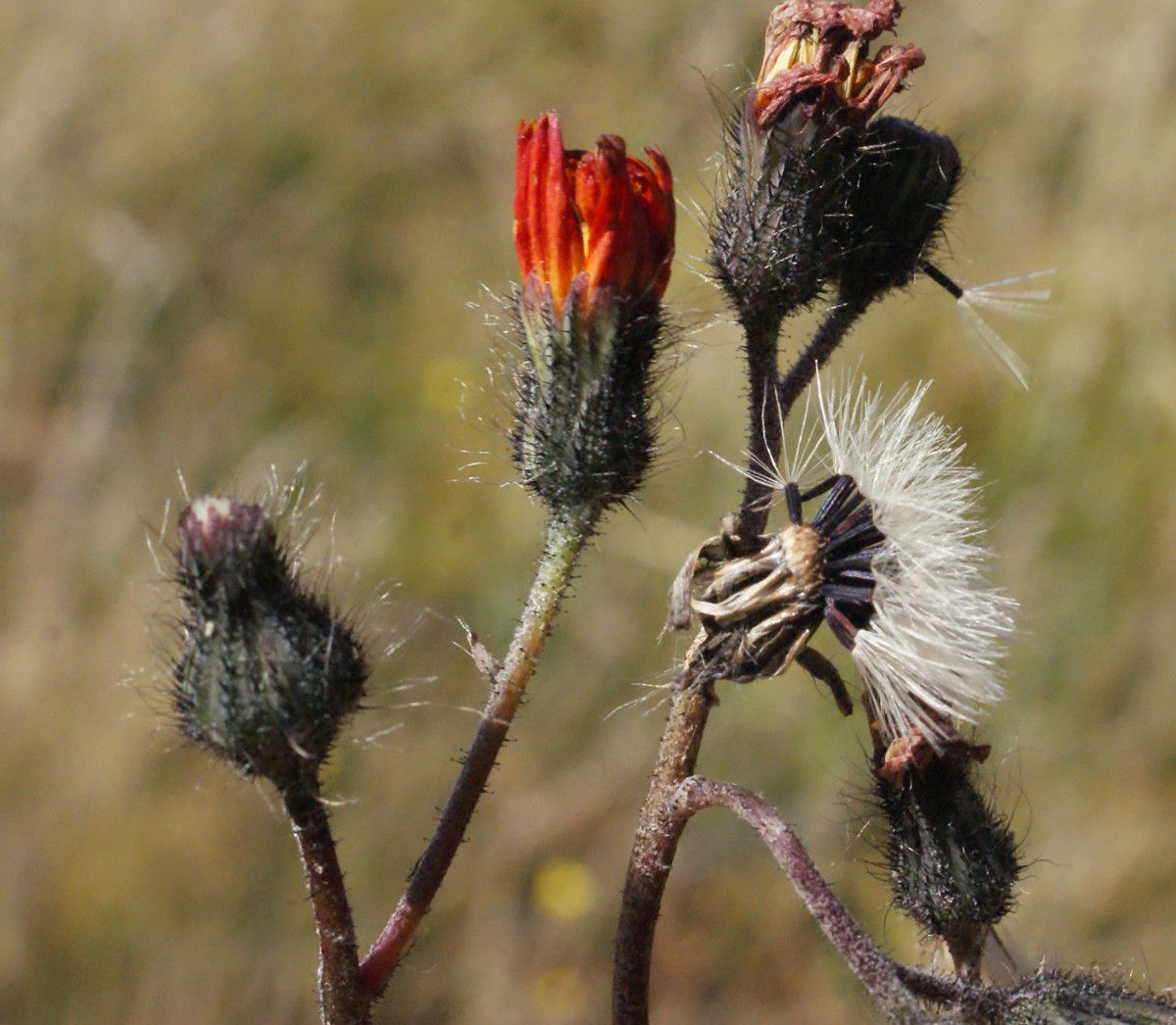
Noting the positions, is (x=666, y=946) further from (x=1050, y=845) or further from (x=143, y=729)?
(x=143, y=729)

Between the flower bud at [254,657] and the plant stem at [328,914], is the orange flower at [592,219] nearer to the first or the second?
the flower bud at [254,657]

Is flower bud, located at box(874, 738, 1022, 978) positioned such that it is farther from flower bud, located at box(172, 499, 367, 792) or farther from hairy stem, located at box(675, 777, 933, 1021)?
flower bud, located at box(172, 499, 367, 792)

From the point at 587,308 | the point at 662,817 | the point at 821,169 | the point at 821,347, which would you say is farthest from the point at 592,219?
the point at 662,817

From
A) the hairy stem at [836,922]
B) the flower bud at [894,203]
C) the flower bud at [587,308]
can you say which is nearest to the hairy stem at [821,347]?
the flower bud at [894,203]

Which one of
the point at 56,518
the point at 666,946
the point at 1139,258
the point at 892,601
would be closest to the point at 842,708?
the point at 892,601

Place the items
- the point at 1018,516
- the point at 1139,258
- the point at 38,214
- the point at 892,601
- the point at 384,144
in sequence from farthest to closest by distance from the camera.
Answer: the point at 384,144 → the point at 38,214 → the point at 1139,258 → the point at 1018,516 → the point at 892,601

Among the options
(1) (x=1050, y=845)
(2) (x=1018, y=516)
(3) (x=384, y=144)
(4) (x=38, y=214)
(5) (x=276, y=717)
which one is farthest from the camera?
(3) (x=384, y=144)
